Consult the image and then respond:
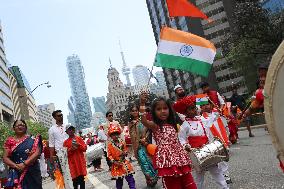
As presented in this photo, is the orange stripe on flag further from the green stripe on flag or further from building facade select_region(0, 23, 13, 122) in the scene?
building facade select_region(0, 23, 13, 122)

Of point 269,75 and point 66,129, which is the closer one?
point 269,75

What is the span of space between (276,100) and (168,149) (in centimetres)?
294

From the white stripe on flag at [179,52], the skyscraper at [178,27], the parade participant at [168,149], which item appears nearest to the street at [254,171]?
the parade participant at [168,149]

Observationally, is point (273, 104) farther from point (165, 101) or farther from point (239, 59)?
point (239, 59)

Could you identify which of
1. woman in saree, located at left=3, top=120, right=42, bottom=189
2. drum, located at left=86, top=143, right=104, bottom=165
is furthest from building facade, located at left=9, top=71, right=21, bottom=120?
woman in saree, located at left=3, top=120, right=42, bottom=189

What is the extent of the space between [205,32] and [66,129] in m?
89.4

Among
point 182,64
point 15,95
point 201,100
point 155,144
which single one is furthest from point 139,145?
point 15,95

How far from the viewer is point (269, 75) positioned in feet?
7.45

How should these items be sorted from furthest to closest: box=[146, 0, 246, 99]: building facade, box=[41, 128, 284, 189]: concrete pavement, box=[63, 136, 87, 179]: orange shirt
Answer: box=[146, 0, 246, 99]: building facade
box=[63, 136, 87, 179]: orange shirt
box=[41, 128, 284, 189]: concrete pavement

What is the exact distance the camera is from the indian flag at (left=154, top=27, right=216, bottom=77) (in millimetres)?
7969

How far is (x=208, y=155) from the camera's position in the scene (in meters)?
5.42

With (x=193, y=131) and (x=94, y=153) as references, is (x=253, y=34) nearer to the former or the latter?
(x=94, y=153)

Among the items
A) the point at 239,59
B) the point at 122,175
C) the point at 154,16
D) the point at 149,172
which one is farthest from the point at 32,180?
the point at 154,16

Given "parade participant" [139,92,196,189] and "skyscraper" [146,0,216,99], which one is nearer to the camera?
"parade participant" [139,92,196,189]
